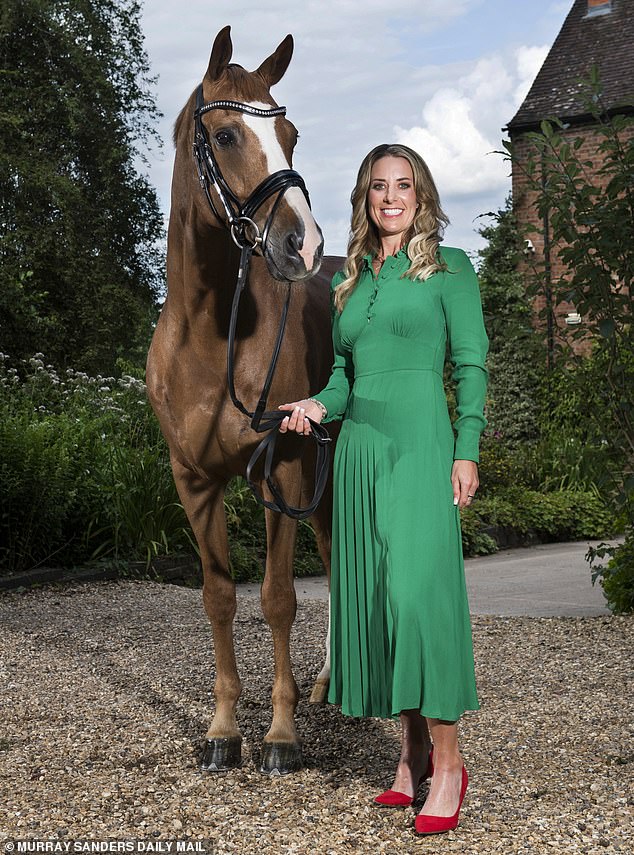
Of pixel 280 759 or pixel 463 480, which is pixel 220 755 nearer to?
pixel 280 759

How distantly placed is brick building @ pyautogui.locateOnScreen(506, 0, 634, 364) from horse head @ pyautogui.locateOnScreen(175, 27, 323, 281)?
15.1 meters

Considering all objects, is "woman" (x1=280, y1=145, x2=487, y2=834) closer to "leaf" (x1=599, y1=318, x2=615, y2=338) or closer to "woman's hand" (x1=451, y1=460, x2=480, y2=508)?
"woman's hand" (x1=451, y1=460, x2=480, y2=508)

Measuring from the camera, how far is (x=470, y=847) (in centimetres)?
270

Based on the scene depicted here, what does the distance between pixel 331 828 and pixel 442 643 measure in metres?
0.67

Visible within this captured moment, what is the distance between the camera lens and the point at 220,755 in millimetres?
3494

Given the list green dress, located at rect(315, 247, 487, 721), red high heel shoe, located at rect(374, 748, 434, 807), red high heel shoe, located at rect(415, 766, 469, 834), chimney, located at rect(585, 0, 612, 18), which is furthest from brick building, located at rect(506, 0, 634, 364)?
red high heel shoe, located at rect(415, 766, 469, 834)

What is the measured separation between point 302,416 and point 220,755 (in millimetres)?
1389

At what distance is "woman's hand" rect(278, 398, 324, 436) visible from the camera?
9.62 feet

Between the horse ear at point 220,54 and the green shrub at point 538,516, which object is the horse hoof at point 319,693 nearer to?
the horse ear at point 220,54

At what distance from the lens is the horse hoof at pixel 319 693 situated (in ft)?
14.5

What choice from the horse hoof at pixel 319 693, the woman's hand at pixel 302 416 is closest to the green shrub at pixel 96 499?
the horse hoof at pixel 319 693

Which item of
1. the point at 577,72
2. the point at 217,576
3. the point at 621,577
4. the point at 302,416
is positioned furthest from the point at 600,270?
the point at 577,72

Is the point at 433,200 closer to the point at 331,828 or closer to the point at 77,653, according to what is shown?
the point at 331,828

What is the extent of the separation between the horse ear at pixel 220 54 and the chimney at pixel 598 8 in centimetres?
2005
